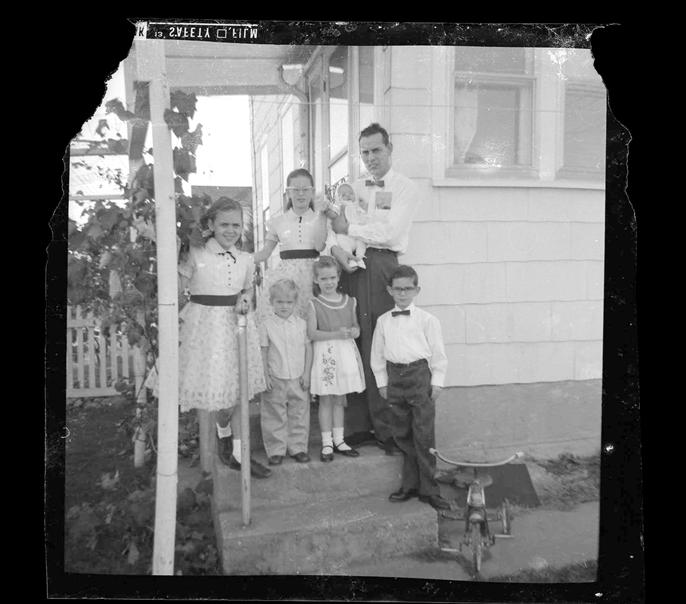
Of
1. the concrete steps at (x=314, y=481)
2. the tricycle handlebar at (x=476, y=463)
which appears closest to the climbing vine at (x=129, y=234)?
the concrete steps at (x=314, y=481)

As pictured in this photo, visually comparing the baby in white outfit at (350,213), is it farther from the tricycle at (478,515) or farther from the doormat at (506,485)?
the doormat at (506,485)

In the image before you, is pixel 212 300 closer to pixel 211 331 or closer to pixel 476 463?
pixel 211 331

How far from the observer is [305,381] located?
11.5ft

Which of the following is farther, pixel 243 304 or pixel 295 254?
pixel 295 254

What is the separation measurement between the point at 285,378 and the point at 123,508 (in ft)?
3.46

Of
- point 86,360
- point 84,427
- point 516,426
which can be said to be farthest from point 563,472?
point 86,360

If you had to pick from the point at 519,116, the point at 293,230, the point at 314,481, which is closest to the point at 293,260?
the point at 293,230

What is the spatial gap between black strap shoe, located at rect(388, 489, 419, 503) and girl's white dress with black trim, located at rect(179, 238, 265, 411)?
1023 millimetres

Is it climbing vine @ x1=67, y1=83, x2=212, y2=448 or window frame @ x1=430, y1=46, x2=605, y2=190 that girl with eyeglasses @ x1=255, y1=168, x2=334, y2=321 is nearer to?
climbing vine @ x1=67, y1=83, x2=212, y2=448

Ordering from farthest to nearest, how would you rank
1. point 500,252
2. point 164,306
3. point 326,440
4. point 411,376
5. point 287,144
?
point 326,440 < point 411,376 < point 500,252 < point 287,144 < point 164,306

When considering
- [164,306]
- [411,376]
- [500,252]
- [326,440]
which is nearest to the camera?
[164,306]

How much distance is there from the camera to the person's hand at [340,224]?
11.3ft

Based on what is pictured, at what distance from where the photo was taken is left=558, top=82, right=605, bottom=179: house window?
3.32 metres

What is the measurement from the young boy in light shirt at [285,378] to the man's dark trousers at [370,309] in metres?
0.29
